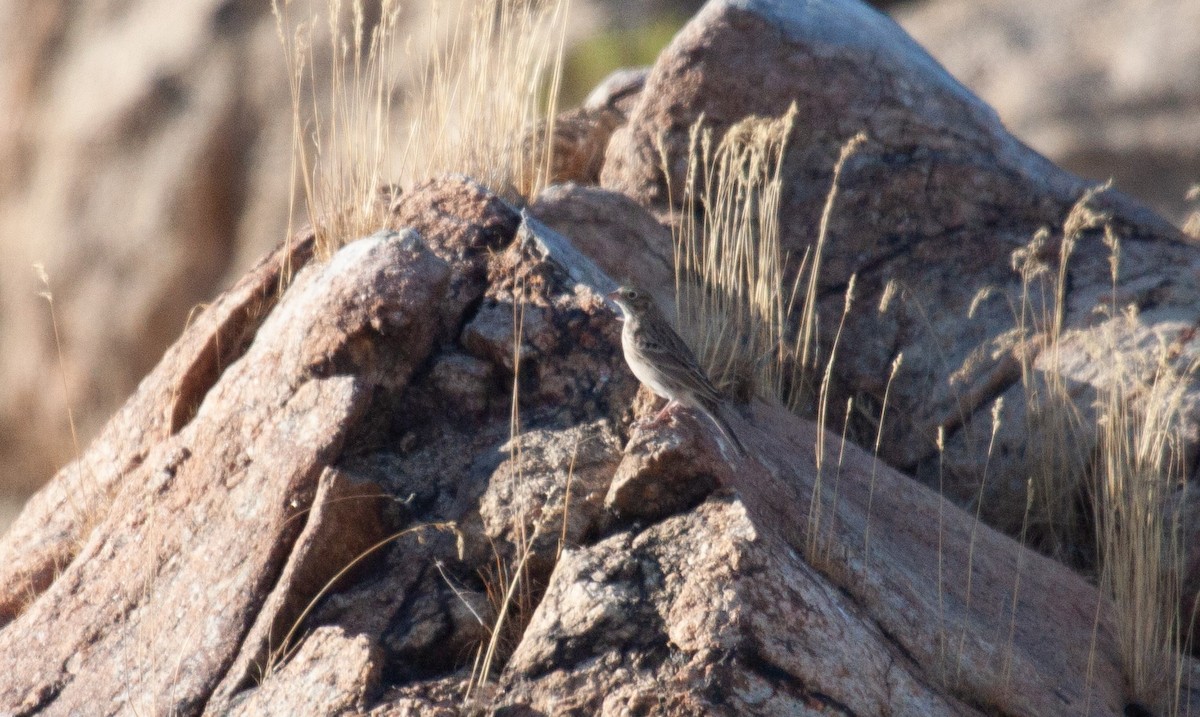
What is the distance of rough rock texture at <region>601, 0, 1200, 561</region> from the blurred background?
8460 mm

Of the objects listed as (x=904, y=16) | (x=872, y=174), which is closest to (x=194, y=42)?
(x=904, y=16)

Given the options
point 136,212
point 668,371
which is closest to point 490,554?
point 668,371

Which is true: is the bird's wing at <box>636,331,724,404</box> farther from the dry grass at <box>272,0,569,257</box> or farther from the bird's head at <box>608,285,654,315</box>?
the dry grass at <box>272,0,569,257</box>

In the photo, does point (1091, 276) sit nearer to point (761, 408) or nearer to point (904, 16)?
point (761, 408)

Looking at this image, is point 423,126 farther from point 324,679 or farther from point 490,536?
point 324,679

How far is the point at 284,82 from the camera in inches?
662

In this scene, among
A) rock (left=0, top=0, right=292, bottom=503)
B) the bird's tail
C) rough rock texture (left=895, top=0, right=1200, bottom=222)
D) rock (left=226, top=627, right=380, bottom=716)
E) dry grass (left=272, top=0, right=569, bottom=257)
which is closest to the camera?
rock (left=226, top=627, right=380, bottom=716)

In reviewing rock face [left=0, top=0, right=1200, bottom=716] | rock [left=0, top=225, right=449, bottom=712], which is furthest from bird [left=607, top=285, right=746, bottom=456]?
rock [left=0, top=225, right=449, bottom=712]

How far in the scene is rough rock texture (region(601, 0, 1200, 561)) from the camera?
22.7 ft

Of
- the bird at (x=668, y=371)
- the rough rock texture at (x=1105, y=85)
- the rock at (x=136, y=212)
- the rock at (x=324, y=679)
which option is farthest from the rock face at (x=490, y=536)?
the rock at (x=136, y=212)

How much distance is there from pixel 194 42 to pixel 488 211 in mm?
13240

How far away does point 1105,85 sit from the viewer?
54.7 feet

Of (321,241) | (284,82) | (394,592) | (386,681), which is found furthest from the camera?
(284,82)

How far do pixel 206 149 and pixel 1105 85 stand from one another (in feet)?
40.0
